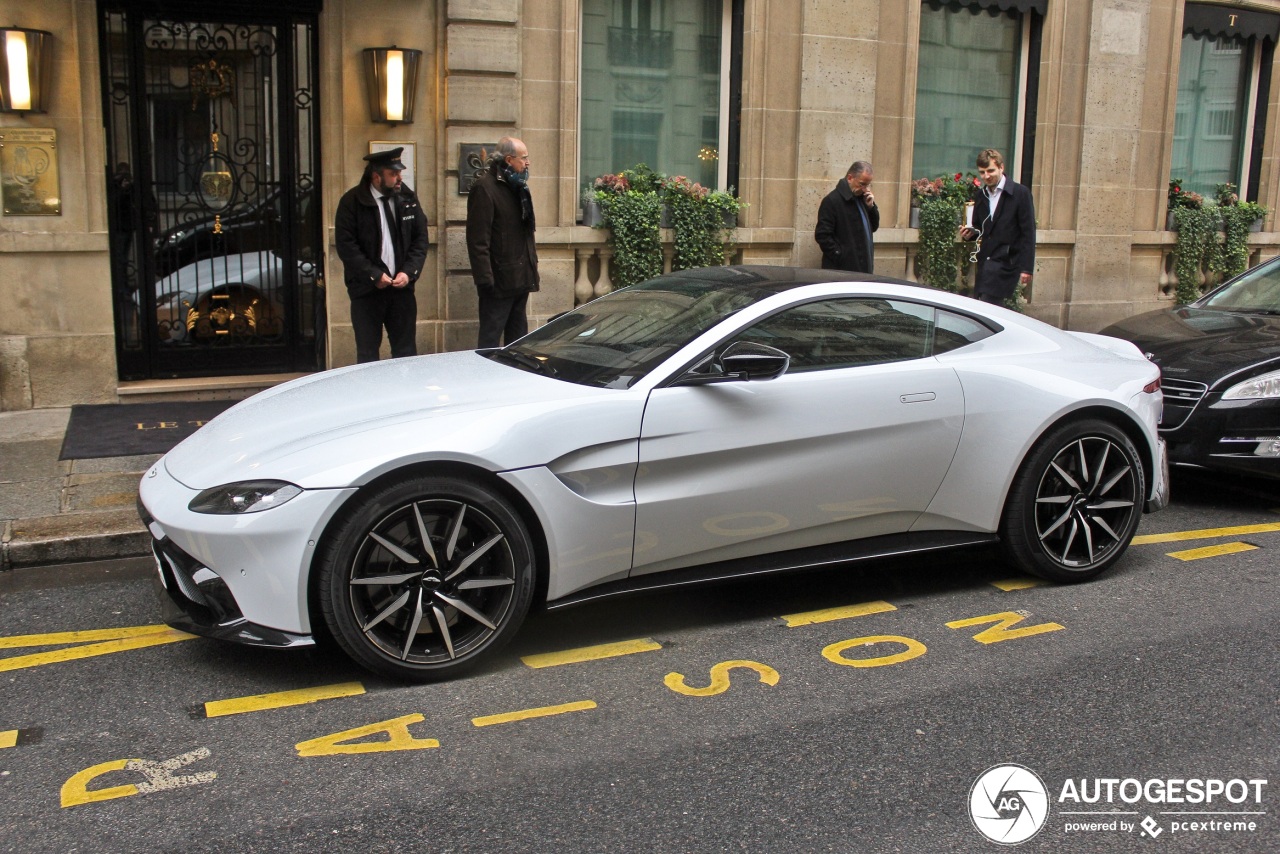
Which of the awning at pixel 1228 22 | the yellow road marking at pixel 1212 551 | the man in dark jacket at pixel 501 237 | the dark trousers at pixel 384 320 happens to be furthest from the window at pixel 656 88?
the yellow road marking at pixel 1212 551

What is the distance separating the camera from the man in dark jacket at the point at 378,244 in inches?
346

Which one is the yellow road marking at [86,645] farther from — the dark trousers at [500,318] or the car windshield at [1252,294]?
the car windshield at [1252,294]

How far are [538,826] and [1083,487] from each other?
3.29 metres

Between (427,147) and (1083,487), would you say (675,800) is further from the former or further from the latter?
(427,147)

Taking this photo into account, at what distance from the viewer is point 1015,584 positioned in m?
5.73

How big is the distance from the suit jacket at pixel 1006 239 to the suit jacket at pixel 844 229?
99cm

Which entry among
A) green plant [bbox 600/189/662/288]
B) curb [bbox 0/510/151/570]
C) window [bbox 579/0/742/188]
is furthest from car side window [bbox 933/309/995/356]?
window [bbox 579/0/742/188]

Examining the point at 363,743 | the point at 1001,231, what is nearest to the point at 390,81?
the point at 1001,231

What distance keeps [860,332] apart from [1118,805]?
2.35 meters

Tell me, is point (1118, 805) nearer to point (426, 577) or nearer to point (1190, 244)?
point (426, 577)

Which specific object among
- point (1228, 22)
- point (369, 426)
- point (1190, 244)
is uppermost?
point (1228, 22)

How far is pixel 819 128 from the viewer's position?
1180 cm

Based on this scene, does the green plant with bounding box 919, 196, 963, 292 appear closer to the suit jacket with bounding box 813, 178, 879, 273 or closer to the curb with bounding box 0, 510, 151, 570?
the suit jacket with bounding box 813, 178, 879, 273

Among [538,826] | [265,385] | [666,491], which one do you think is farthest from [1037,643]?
[265,385]
